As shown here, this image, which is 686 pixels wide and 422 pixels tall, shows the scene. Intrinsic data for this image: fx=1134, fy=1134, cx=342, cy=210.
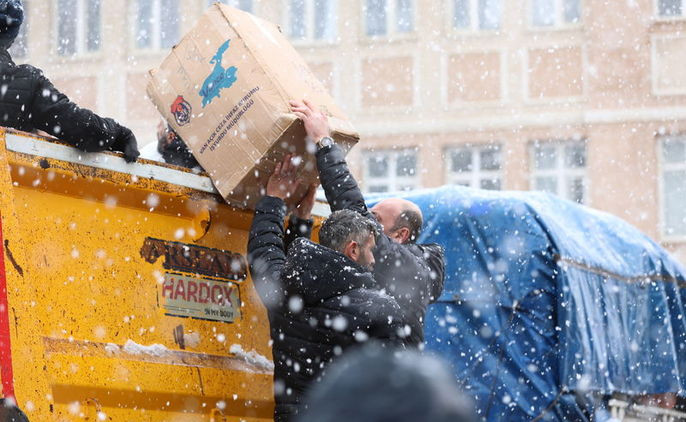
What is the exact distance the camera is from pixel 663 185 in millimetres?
18375

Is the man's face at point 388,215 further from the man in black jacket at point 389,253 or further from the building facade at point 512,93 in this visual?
the building facade at point 512,93

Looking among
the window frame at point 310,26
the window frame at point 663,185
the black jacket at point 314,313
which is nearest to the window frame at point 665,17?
the window frame at point 663,185

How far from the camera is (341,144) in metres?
4.67

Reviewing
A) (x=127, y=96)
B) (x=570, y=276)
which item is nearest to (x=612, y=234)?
(x=570, y=276)

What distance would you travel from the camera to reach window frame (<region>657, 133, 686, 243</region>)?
1823 cm

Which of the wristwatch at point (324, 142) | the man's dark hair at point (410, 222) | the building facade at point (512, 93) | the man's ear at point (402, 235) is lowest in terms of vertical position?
the building facade at point (512, 93)

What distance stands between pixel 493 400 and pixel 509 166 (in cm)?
1240

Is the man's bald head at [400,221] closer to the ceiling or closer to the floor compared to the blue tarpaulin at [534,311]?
closer to the ceiling

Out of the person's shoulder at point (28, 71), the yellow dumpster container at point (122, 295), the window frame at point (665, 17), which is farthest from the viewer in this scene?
the window frame at point (665, 17)

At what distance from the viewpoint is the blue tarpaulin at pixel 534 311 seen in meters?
6.62

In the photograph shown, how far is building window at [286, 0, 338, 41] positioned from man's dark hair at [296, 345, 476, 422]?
1871 cm

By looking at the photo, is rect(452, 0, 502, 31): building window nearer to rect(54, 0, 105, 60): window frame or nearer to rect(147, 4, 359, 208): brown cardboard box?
rect(54, 0, 105, 60): window frame

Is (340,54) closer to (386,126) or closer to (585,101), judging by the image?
(386,126)

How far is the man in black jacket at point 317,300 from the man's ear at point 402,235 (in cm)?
85
